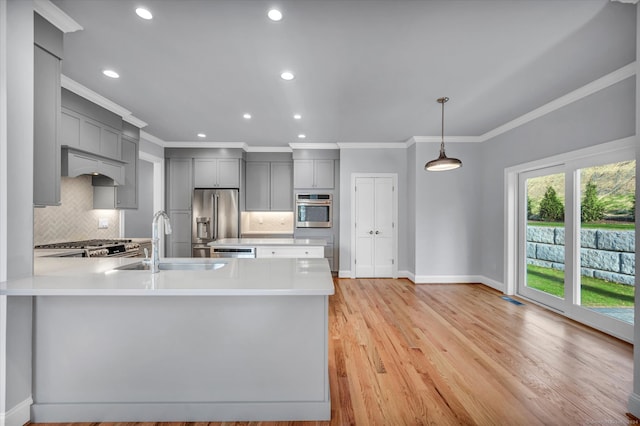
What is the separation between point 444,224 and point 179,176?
493 centimetres

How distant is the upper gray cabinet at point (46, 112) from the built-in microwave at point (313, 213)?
3.88 meters

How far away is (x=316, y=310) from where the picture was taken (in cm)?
172

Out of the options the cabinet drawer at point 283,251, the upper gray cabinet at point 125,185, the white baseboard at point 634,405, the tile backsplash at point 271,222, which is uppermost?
the upper gray cabinet at point 125,185

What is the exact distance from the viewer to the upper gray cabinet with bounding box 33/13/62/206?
1.92m

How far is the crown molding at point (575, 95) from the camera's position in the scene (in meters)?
2.66

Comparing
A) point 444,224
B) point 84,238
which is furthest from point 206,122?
point 444,224

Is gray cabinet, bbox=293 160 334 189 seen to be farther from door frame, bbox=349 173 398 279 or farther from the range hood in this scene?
the range hood

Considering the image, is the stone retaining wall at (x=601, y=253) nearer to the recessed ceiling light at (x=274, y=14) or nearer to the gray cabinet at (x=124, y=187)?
the recessed ceiling light at (x=274, y=14)

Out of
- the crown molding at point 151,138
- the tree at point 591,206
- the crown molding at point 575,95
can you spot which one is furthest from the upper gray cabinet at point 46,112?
the tree at point 591,206

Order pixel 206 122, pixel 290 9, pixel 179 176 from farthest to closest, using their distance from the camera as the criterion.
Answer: pixel 179 176
pixel 206 122
pixel 290 9

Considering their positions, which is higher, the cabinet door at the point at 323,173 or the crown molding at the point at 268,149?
the crown molding at the point at 268,149

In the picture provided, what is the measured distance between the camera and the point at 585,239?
323 centimetres

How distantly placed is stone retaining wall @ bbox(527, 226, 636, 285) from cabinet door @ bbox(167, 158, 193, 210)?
18.9 ft

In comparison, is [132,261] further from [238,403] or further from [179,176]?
[179,176]
